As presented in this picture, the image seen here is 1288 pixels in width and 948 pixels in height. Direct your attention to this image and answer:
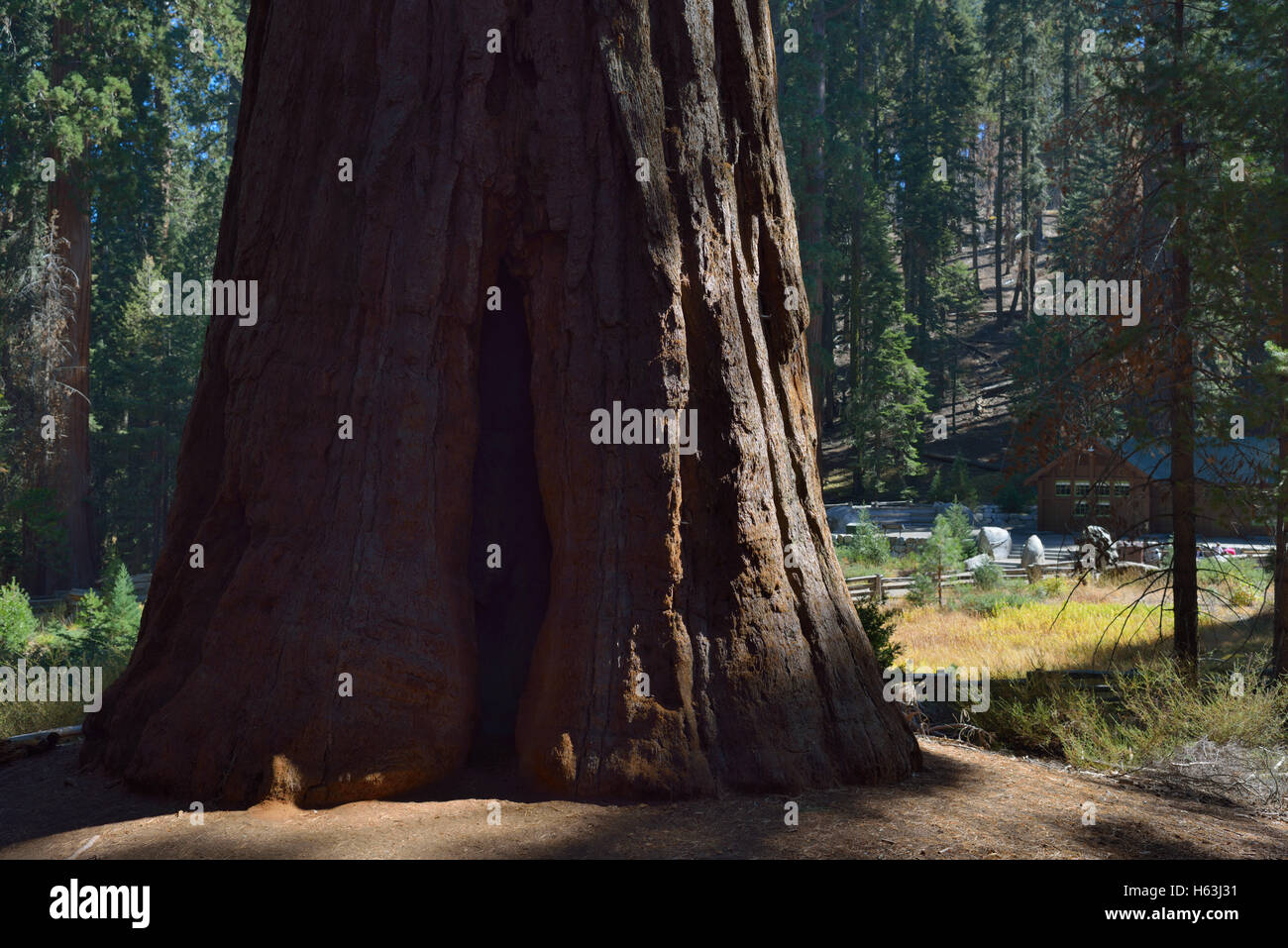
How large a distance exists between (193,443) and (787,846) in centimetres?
438

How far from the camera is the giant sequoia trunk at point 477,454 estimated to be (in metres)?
5.12

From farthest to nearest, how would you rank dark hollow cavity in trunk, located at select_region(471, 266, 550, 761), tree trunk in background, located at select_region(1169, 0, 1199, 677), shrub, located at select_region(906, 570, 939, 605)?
shrub, located at select_region(906, 570, 939, 605), tree trunk in background, located at select_region(1169, 0, 1199, 677), dark hollow cavity in trunk, located at select_region(471, 266, 550, 761)

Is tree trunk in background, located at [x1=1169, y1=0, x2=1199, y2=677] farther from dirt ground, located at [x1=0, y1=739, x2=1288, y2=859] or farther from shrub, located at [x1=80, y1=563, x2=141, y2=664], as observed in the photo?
shrub, located at [x1=80, y1=563, x2=141, y2=664]

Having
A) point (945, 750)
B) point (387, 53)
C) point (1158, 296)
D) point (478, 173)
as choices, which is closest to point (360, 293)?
point (478, 173)

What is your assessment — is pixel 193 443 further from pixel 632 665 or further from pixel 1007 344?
pixel 1007 344

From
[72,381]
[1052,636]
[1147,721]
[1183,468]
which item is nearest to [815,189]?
[1052,636]

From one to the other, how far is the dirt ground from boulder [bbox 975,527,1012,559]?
21.2m

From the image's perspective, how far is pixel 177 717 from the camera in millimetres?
5258

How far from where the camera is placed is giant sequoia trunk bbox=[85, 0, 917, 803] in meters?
5.12

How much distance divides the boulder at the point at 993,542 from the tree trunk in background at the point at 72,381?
72.8ft

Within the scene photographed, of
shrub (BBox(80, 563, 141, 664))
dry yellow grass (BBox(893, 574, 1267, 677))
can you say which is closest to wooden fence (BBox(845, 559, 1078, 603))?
dry yellow grass (BBox(893, 574, 1267, 677))

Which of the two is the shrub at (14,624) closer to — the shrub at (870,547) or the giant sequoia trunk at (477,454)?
the giant sequoia trunk at (477,454)

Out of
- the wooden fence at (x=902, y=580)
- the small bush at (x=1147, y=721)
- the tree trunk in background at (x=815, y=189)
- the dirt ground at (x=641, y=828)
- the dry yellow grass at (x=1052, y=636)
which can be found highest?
the tree trunk in background at (x=815, y=189)

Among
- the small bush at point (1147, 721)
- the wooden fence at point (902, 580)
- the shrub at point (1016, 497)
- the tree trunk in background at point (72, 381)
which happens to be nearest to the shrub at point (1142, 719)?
the small bush at point (1147, 721)
